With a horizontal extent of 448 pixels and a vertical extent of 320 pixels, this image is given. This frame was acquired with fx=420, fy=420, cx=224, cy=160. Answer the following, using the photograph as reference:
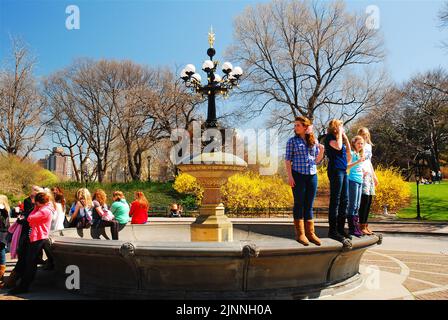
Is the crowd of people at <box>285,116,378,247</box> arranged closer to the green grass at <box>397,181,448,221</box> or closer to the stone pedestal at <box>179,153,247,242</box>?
the stone pedestal at <box>179,153,247,242</box>

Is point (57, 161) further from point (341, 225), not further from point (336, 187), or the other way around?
point (336, 187)

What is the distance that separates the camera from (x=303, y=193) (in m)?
6.09

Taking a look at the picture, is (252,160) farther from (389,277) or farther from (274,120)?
(389,277)

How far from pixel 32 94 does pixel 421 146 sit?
4890 cm

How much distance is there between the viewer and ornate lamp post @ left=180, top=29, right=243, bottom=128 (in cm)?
1230

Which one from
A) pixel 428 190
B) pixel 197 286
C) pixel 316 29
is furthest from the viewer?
pixel 428 190

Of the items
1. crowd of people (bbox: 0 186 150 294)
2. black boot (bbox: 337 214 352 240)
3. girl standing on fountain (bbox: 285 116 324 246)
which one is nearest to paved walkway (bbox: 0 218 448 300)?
crowd of people (bbox: 0 186 150 294)

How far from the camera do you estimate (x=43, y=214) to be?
273 inches

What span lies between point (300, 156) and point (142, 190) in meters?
37.6

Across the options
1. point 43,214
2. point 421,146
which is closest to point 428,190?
point 421,146

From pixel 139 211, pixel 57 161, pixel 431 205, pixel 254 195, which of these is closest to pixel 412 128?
pixel 431 205

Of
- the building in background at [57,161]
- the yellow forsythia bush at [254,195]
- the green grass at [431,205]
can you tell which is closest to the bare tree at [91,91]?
the building in background at [57,161]

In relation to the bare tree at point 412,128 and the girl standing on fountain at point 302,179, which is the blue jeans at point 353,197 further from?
the bare tree at point 412,128

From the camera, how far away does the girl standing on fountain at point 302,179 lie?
6.08m
